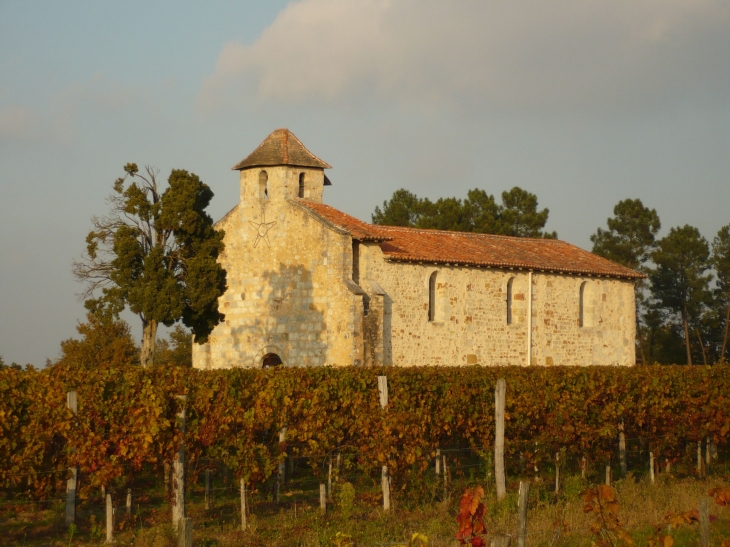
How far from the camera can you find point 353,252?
28328 millimetres

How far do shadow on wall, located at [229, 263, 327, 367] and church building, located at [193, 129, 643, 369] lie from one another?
34mm

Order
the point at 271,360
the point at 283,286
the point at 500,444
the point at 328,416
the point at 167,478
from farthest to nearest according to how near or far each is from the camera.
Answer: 1. the point at 271,360
2. the point at 283,286
3. the point at 167,478
4. the point at 328,416
5. the point at 500,444

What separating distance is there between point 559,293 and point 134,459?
21.4 meters

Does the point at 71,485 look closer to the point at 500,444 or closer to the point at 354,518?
the point at 354,518

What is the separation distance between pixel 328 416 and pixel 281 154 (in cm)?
1582

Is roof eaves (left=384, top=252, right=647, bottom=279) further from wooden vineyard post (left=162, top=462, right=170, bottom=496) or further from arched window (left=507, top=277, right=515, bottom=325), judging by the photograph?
wooden vineyard post (left=162, top=462, right=170, bottom=496)

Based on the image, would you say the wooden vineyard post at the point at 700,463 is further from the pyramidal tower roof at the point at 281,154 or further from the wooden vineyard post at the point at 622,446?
the pyramidal tower roof at the point at 281,154

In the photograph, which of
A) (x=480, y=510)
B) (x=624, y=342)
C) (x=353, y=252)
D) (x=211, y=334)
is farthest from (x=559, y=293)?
(x=480, y=510)

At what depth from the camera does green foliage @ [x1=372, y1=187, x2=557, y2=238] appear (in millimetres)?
54969

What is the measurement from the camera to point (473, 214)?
56.4 metres

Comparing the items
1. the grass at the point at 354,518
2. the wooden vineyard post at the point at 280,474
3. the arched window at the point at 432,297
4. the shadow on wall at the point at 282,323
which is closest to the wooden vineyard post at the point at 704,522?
→ the grass at the point at 354,518

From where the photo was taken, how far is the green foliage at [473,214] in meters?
55.0

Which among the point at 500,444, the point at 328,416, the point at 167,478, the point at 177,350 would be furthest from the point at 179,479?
the point at 177,350

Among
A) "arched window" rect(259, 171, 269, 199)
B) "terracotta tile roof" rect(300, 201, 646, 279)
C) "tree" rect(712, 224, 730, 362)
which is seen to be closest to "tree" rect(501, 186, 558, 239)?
"tree" rect(712, 224, 730, 362)
